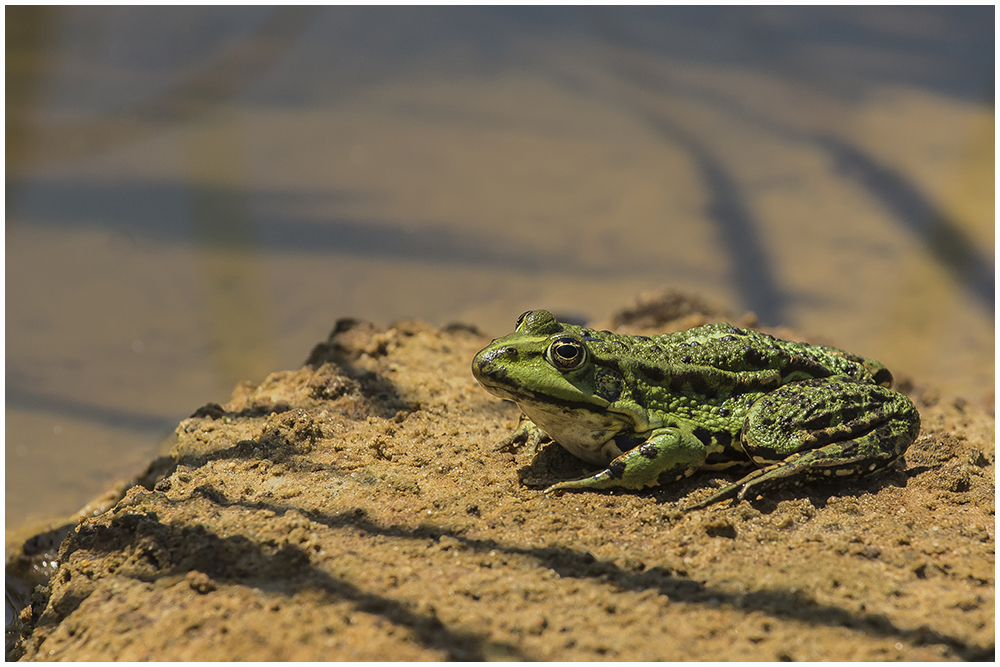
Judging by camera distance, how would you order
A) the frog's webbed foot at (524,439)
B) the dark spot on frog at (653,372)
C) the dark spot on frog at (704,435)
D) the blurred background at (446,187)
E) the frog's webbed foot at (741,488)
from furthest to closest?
the blurred background at (446,187) < the frog's webbed foot at (524,439) < the dark spot on frog at (653,372) < the dark spot on frog at (704,435) < the frog's webbed foot at (741,488)

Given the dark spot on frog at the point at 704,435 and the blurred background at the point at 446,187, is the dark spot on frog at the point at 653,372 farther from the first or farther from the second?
the blurred background at the point at 446,187

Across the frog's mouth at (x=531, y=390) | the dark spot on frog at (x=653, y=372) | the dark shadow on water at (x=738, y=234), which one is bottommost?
the frog's mouth at (x=531, y=390)

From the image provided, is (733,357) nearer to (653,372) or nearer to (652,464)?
(653,372)

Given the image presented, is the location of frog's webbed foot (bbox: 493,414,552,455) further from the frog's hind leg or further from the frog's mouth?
the frog's hind leg

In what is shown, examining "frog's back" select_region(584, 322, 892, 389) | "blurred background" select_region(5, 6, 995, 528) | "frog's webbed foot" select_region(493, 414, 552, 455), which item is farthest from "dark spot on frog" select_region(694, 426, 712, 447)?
"blurred background" select_region(5, 6, 995, 528)

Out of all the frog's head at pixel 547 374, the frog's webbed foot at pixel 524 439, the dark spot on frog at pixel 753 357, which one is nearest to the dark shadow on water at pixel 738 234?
the dark spot on frog at pixel 753 357

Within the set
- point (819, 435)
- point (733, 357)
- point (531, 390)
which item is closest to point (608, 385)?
point (531, 390)
